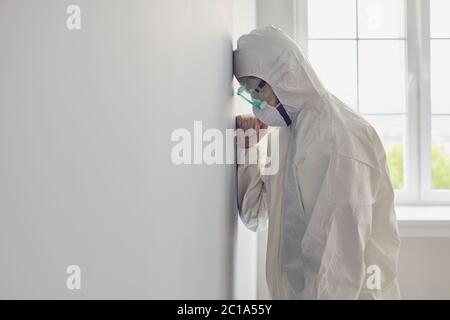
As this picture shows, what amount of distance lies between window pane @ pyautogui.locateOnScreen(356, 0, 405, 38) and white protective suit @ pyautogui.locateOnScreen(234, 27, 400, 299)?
129 centimetres

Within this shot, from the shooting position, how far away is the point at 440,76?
2146 mm

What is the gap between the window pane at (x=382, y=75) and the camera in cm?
215

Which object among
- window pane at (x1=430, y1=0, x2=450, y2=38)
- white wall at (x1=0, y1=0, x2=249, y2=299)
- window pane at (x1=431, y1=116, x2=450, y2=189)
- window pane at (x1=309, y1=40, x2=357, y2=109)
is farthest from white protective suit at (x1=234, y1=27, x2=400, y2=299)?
window pane at (x1=430, y1=0, x2=450, y2=38)

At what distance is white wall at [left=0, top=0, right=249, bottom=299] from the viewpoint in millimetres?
194

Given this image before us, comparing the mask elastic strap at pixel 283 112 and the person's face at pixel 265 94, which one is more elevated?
the person's face at pixel 265 94

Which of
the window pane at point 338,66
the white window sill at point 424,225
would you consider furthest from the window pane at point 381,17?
the white window sill at point 424,225

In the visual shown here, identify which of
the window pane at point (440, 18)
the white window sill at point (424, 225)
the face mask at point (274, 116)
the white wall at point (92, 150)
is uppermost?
the window pane at point (440, 18)

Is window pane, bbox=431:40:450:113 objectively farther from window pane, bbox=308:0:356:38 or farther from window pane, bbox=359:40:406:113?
window pane, bbox=308:0:356:38

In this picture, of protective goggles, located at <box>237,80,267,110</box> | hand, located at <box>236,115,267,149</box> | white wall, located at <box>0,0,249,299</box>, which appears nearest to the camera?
white wall, located at <box>0,0,249,299</box>

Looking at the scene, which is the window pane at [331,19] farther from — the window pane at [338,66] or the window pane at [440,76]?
the window pane at [440,76]

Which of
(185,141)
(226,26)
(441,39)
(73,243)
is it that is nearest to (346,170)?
(226,26)

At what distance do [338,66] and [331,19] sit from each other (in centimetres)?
22

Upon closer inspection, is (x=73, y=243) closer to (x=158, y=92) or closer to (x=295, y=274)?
(x=158, y=92)

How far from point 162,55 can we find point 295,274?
74cm
